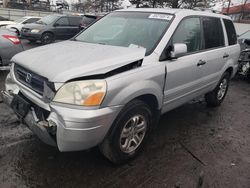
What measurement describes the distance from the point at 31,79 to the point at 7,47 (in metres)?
3.56

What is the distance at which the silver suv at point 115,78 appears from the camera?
8.09 ft

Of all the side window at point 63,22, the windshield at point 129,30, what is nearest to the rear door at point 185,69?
the windshield at point 129,30

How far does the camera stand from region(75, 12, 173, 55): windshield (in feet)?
11.1

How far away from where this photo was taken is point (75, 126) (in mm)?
2377

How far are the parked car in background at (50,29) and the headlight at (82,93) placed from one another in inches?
441

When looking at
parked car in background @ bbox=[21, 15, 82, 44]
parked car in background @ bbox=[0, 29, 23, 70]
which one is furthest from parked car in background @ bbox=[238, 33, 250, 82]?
parked car in background @ bbox=[21, 15, 82, 44]

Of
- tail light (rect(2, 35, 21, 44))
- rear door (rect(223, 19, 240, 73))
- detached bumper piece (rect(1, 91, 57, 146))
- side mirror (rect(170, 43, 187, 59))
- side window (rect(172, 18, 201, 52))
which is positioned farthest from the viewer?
tail light (rect(2, 35, 21, 44))

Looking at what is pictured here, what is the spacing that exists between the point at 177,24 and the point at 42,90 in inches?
77.2

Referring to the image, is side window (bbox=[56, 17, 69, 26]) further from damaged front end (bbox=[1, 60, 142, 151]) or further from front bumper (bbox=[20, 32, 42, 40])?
damaged front end (bbox=[1, 60, 142, 151])

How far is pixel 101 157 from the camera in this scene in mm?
3168

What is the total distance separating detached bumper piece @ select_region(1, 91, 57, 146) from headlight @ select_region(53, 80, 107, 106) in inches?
11.5

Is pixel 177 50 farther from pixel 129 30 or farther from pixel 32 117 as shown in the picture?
pixel 32 117

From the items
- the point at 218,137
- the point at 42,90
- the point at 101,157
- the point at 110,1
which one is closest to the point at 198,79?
the point at 218,137

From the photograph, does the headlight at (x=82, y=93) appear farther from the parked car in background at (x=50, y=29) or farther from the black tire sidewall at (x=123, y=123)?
the parked car in background at (x=50, y=29)
